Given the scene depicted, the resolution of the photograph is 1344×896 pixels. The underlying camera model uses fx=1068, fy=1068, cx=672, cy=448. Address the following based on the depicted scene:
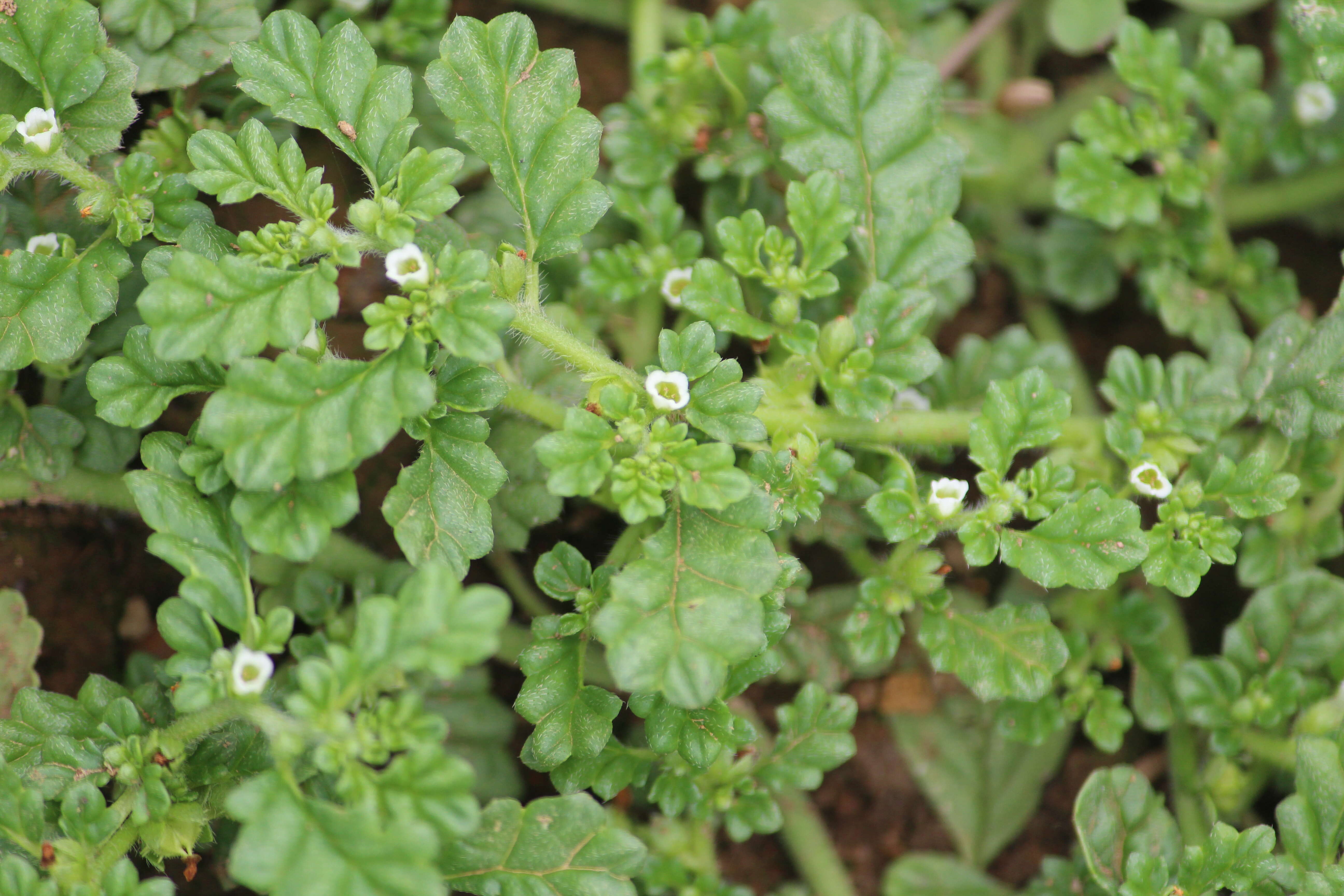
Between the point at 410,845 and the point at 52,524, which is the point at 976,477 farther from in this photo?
the point at 52,524

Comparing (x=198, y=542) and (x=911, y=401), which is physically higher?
(x=198, y=542)

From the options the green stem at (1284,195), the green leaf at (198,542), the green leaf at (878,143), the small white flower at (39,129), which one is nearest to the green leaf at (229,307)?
the green leaf at (198,542)

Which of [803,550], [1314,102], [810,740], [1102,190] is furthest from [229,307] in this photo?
[1314,102]

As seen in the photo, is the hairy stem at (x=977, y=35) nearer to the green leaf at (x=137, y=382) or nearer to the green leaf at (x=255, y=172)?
the green leaf at (x=255, y=172)

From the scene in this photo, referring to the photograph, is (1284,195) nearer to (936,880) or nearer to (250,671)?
(936,880)

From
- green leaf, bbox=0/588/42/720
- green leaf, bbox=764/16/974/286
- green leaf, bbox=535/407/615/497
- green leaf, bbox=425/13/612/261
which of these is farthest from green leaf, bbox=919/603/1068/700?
green leaf, bbox=0/588/42/720

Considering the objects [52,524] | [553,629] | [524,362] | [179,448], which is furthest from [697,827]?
[52,524]
